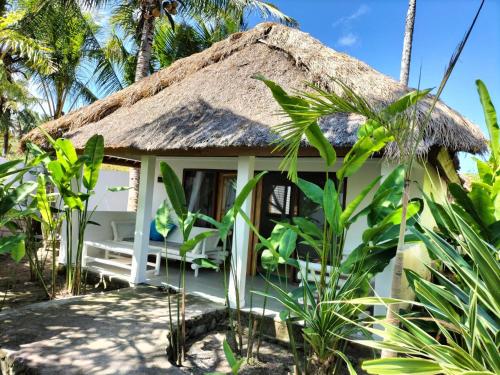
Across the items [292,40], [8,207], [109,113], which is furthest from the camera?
[109,113]

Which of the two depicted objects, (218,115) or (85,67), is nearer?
(218,115)

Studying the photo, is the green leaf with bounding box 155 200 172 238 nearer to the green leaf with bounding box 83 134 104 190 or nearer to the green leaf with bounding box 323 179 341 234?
the green leaf with bounding box 83 134 104 190

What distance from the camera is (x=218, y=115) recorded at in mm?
5160

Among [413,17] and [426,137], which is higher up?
[413,17]

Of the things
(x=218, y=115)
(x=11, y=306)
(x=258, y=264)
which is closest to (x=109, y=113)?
(x=218, y=115)

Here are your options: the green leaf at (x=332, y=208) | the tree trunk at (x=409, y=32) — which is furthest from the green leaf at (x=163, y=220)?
the tree trunk at (x=409, y=32)

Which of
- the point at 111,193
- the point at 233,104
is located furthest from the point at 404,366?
the point at 111,193

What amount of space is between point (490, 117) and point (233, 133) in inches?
128

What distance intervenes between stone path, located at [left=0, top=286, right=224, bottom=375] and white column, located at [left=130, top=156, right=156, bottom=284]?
2.11 feet

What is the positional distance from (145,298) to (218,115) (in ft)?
9.87

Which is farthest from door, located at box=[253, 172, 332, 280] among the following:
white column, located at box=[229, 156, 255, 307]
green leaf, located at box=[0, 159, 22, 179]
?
green leaf, located at box=[0, 159, 22, 179]

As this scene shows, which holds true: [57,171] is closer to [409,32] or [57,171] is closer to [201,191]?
[201,191]

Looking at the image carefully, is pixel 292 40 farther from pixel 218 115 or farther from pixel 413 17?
pixel 413 17

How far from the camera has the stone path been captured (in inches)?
122
